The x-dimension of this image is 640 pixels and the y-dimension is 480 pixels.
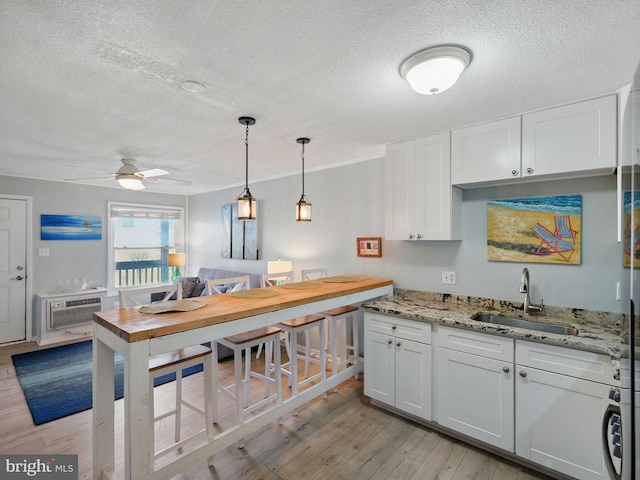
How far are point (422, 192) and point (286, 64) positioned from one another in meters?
1.64

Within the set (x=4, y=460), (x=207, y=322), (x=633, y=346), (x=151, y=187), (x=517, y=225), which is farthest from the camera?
(x=151, y=187)

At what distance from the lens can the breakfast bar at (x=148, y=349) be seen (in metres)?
1.56

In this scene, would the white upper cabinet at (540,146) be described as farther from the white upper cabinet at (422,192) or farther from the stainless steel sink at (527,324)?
the stainless steel sink at (527,324)

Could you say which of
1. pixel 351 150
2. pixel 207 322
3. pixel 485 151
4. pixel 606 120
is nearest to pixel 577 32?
pixel 606 120

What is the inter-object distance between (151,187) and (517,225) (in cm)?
555

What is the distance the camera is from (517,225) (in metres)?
2.52

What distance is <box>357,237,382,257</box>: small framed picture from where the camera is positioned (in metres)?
3.41

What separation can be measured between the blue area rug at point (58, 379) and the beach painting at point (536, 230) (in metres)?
3.40

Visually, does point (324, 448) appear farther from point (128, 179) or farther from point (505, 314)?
point (128, 179)

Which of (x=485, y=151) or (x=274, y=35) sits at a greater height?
(x=274, y=35)

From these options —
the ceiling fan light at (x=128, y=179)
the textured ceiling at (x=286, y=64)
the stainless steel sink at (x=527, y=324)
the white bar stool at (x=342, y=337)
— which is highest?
the textured ceiling at (x=286, y=64)

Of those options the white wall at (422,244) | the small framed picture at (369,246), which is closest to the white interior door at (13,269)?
the white wall at (422,244)

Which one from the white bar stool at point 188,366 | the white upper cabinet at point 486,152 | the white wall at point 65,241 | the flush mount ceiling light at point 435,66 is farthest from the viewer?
A: the white wall at point 65,241

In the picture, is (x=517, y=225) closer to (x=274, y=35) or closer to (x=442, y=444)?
(x=442, y=444)
